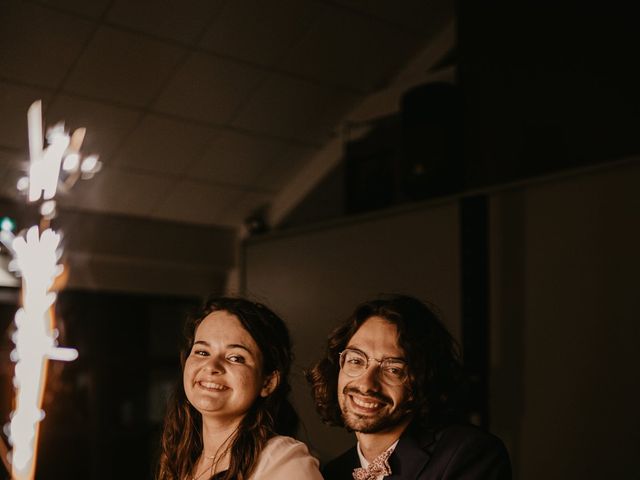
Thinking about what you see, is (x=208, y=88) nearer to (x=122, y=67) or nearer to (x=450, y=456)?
(x=122, y=67)

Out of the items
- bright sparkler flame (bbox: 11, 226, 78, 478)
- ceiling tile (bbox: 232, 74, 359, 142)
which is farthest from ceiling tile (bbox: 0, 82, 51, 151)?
bright sparkler flame (bbox: 11, 226, 78, 478)

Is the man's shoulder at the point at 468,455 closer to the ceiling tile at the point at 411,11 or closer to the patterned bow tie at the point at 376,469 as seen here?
the patterned bow tie at the point at 376,469

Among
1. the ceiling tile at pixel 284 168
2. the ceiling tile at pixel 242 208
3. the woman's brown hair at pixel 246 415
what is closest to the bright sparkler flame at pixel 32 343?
A: the woman's brown hair at pixel 246 415

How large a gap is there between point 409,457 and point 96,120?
287 centimetres

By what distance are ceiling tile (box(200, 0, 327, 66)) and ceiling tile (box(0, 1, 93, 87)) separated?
2.14 ft

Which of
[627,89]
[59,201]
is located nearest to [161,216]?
[59,201]

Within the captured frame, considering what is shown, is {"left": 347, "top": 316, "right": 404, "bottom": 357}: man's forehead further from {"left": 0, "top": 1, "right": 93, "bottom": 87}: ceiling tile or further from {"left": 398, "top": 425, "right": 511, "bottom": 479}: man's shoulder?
{"left": 0, "top": 1, "right": 93, "bottom": 87}: ceiling tile

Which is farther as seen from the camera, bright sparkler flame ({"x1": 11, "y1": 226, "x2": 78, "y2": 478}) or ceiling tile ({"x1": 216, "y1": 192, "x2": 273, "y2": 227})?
ceiling tile ({"x1": 216, "y1": 192, "x2": 273, "y2": 227})

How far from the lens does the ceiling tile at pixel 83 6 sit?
3.56m

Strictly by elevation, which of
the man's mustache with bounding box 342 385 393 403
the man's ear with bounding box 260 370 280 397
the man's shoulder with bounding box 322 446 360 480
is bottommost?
the man's shoulder with bounding box 322 446 360 480

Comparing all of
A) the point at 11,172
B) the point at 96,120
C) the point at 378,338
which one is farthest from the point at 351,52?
the point at 378,338

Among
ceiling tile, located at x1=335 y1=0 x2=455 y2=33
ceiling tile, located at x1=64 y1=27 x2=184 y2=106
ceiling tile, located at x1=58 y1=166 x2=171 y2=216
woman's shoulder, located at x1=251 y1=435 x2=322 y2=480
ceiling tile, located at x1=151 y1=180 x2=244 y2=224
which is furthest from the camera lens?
ceiling tile, located at x1=151 y1=180 x2=244 y2=224

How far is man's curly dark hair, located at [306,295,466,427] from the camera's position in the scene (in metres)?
2.08

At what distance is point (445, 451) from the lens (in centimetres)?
202
